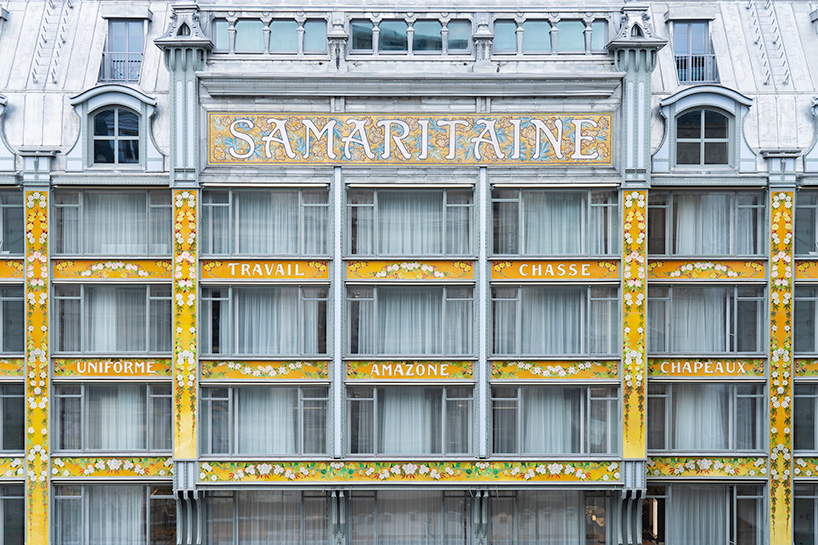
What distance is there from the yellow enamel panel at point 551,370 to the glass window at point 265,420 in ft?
18.6

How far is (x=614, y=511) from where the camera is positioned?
86.9 ft

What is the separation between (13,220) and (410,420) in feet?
47.3

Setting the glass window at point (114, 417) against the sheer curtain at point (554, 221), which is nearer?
the glass window at point (114, 417)

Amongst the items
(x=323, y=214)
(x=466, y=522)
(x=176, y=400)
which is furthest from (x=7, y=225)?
(x=466, y=522)

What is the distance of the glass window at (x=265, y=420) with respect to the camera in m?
26.4

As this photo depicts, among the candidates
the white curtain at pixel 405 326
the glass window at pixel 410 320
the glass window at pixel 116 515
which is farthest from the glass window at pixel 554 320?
the glass window at pixel 116 515

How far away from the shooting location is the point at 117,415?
26.8 meters

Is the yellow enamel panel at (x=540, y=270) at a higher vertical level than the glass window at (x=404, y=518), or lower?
higher

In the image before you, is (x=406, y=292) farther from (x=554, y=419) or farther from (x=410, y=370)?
(x=554, y=419)

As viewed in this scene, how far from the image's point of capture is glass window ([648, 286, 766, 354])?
2702 cm

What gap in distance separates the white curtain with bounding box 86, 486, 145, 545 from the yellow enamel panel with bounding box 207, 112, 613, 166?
11068 mm

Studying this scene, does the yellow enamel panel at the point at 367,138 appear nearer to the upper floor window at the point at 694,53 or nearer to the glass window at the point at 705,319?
the upper floor window at the point at 694,53

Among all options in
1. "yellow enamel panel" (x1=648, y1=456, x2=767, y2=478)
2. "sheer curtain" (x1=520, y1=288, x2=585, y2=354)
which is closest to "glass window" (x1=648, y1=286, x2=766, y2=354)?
"sheer curtain" (x1=520, y1=288, x2=585, y2=354)

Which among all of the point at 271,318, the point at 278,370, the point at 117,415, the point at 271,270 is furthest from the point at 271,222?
the point at 117,415
